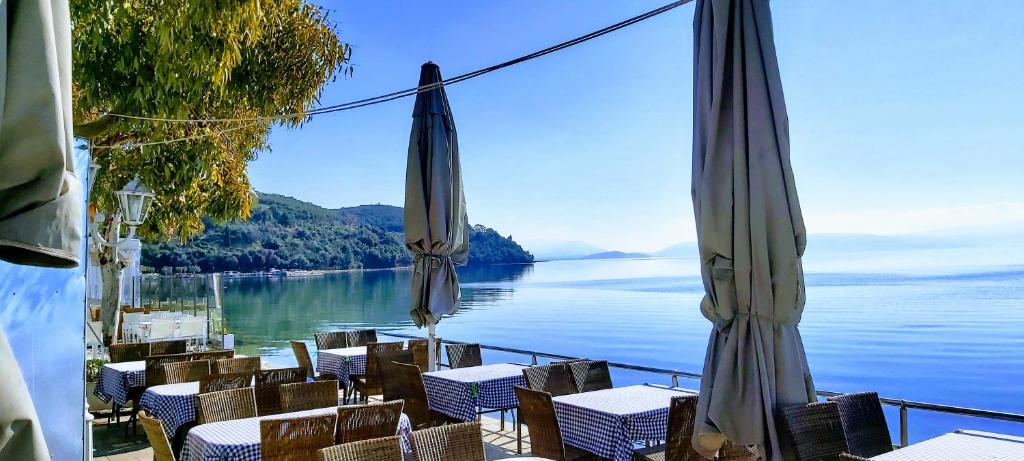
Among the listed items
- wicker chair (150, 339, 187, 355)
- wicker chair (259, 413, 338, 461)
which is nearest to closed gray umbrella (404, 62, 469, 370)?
wicker chair (259, 413, 338, 461)

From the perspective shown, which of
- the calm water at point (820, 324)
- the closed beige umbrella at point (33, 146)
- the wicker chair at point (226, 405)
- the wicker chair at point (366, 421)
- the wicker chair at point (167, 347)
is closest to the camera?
the closed beige umbrella at point (33, 146)

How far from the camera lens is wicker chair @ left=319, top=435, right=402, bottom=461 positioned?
3133mm

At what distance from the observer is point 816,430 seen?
11.0 feet

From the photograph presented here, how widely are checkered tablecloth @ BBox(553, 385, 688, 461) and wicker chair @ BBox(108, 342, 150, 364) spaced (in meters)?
5.26

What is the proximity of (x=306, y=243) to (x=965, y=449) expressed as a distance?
49.3 m

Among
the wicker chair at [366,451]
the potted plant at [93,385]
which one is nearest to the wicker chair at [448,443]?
Result: the wicker chair at [366,451]

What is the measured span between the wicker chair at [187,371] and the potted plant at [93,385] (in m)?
1.67

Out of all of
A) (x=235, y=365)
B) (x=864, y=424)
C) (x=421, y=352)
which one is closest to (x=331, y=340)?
(x=421, y=352)

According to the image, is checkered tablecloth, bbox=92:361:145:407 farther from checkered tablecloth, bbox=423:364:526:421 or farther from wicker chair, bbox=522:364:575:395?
wicker chair, bbox=522:364:575:395

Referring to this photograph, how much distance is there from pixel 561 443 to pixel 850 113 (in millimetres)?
55288

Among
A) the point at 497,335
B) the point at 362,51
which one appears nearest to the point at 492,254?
the point at 497,335

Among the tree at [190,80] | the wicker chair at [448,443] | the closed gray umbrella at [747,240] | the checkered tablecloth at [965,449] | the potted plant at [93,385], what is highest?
the tree at [190,80]

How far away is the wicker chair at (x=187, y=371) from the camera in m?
6.02

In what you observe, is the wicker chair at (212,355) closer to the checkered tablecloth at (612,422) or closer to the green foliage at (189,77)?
the green foliage at (189,77)
